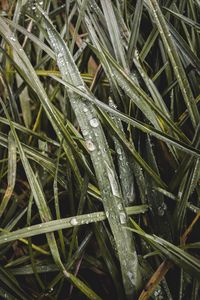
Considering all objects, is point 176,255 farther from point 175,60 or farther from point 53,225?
point 175,60

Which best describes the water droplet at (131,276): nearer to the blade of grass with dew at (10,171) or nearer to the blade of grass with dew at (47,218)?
the blade of grass with dew at (47,218)

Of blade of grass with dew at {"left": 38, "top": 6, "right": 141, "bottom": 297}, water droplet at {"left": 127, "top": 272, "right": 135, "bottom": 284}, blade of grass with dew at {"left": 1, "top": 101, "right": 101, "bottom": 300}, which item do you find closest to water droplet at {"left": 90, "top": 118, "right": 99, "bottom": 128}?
blade of grass with dew at {"left": 38, "top": 6, "right": 141, "bottom": 297}

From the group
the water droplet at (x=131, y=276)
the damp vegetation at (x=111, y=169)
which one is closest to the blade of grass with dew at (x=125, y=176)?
the damp vegetation at (x=111, y=169)

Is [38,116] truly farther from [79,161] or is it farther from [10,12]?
[10,12]

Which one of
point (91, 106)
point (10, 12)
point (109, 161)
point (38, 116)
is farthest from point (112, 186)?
point (10, 12)

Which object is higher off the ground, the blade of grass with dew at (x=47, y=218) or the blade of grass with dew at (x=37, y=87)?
the blade of grass with dew at (x=37, y=87)

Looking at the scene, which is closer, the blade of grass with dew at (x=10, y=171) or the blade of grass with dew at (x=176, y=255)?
the blade of grass with dew at (x=176, y=255)

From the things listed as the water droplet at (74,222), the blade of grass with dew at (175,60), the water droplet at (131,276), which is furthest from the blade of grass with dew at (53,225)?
the blade of grass with dew at (175,60)

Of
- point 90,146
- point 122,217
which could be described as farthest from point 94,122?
point 122,217

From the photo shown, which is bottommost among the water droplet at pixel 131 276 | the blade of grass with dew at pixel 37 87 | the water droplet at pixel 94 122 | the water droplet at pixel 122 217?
the water droplet at pixel 131 276

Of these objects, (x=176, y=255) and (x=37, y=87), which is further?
(x=37, y=87)
